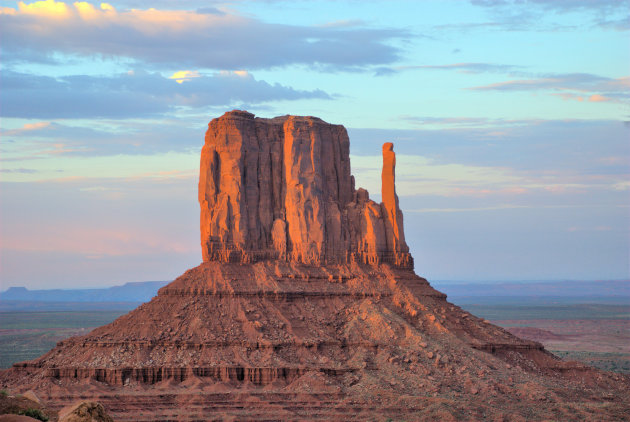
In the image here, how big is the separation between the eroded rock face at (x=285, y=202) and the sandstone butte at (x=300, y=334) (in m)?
0.11

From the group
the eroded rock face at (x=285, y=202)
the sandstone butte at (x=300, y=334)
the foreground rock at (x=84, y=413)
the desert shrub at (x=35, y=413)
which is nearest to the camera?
the foreground rock at (x=84, y=413)

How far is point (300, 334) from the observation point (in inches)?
3329

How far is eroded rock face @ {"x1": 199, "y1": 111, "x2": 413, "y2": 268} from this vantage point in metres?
91.0

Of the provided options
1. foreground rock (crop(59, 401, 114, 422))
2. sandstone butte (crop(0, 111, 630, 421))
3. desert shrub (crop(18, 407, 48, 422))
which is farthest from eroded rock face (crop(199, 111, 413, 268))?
foreground rock (crop(59, 401, 114, 422))

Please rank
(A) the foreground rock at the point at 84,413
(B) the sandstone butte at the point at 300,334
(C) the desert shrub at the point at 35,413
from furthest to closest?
(B) the sandstone butte at the point at 300,334 < (C) the desert shrub at the point at 35,413 < (A) the foreground rock at the point at 84,413

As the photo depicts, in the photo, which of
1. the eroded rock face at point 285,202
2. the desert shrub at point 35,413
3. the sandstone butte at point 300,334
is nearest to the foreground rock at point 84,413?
the desert shrub at point 35,413

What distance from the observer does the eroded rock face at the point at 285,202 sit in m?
91.0

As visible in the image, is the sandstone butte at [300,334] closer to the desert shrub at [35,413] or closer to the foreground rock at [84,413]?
the desert shrub at [35,413]

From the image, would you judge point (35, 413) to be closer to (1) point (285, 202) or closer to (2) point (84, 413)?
(2) point (84, 413)

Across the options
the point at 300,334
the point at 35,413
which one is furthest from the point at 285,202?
the point at 35,413

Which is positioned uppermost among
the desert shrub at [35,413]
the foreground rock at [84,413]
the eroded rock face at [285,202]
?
the eroded rock face at [285,202]

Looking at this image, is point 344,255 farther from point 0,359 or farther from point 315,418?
point 0,359

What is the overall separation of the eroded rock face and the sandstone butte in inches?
4.2

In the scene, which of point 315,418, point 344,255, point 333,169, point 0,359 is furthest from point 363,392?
point 0,359
